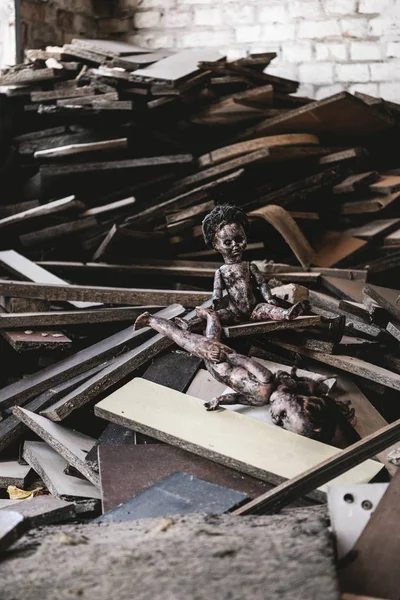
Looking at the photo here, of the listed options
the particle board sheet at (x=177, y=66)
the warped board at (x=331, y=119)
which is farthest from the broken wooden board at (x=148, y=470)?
the warped board at (x=331, y=119)

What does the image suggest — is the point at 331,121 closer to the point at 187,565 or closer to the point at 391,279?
the point at 391,279

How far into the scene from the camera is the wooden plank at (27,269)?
5.20m

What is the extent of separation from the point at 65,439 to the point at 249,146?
10.2 ft

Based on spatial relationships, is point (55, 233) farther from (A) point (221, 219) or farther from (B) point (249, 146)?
(A) point (221, 219)

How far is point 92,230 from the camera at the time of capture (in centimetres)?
623

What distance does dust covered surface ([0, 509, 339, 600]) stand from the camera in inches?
80.8

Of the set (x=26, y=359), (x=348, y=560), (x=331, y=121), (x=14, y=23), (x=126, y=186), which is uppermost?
(x=14, y=23)

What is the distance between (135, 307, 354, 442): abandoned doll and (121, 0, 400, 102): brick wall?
441 cm

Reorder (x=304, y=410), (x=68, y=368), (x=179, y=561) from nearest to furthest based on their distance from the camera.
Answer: (x=179, y=561) < (x=304, y=410) < (x=68, y=368)

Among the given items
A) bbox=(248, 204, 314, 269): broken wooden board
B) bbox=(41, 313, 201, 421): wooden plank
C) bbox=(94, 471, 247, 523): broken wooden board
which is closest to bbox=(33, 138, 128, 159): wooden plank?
bbox=(248, 204, 314, 269): broken wooden board

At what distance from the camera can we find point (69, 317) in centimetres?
462

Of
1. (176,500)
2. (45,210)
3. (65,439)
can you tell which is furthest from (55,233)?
(176,500)

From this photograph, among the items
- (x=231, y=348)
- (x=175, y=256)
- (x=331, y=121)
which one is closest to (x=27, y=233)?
(x=175, y=256)

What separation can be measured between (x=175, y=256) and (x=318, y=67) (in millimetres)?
2678
